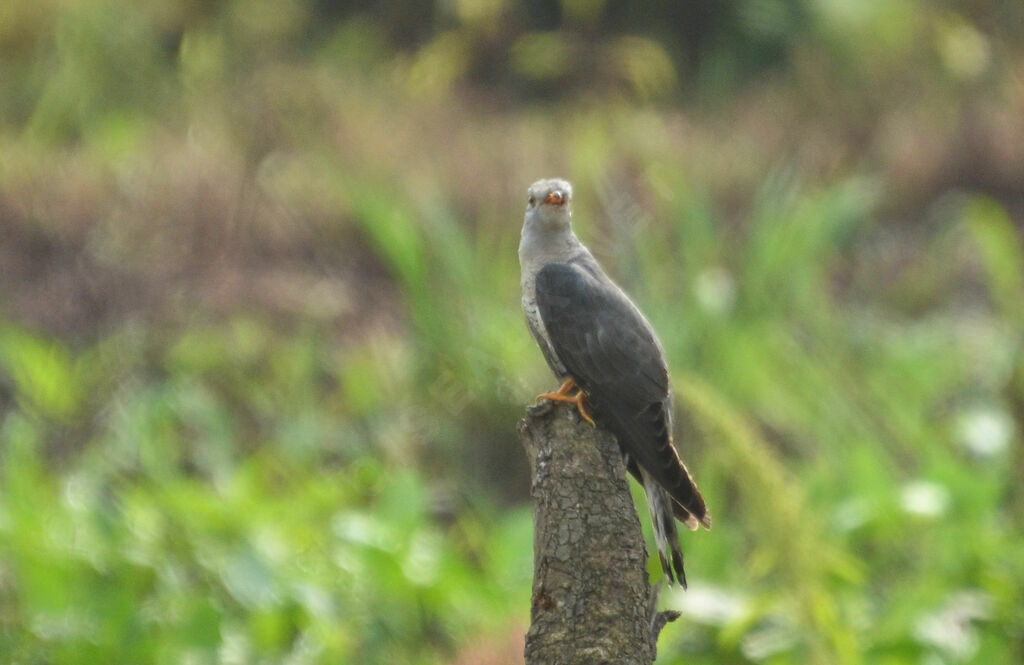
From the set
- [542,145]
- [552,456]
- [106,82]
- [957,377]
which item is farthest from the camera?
[106,82]

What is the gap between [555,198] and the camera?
3301 millimetres

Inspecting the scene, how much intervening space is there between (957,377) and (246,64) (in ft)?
24.0

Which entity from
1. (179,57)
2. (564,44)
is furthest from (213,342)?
(564,44)

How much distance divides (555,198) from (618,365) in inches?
19.8

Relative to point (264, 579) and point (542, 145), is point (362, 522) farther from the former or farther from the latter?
point (542, 145)

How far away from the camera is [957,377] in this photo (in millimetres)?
6574

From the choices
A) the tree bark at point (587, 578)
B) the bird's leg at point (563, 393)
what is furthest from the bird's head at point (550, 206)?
the tree bark at point (587, 578)

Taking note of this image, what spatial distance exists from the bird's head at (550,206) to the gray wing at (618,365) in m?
0.14

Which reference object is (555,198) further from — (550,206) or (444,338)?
(444,338)

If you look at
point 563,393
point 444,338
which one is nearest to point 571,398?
point 563,393

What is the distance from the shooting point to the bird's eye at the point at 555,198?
3.30m

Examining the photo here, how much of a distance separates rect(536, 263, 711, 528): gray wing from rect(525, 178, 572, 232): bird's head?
0.46 ft

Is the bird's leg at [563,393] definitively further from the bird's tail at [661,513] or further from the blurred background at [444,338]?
the blurred background at [444,338]

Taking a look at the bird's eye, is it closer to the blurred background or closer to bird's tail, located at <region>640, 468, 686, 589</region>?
bird's tail, located at <region>640, 468, 686, 589</region>
